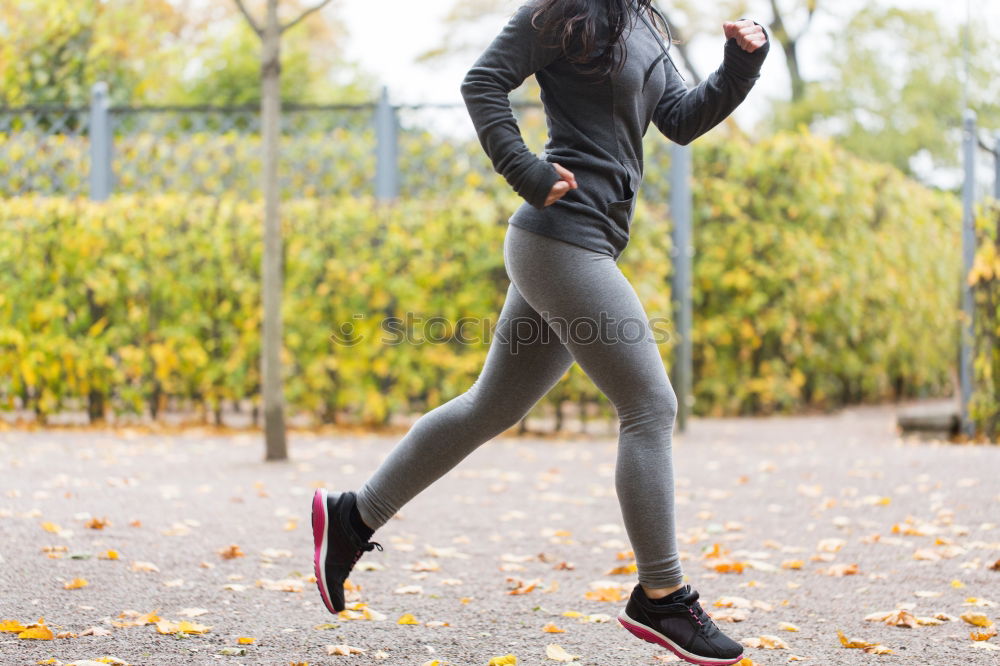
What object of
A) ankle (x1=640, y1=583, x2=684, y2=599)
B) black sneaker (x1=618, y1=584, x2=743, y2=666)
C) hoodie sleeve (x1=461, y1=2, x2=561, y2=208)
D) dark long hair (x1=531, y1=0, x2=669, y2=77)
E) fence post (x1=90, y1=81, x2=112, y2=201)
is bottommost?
black sneaker (x1=618, y1=584, x2=743, y2=666)

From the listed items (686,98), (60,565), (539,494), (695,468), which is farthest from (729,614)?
(695,468)

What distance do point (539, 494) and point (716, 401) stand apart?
13.7ft

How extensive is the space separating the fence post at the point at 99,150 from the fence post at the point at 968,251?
19.9 ft

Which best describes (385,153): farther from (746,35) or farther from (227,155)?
(746,35)

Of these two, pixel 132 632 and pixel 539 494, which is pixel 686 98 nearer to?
pixel 132 632

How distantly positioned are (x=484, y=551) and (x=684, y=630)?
1595 mm

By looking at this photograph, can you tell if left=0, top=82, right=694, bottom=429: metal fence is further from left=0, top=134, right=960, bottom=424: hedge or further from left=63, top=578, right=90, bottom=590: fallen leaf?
left=63, top=578, right=90, bottom=590: fallen leaf

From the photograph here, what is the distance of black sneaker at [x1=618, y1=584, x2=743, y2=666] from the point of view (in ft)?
7.18

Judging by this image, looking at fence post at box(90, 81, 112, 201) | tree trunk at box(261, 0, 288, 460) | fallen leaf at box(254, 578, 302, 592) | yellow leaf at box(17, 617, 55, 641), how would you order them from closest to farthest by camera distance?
yellow leaf at box(17, 617, 55, 641)
fallen leaf at box(254, 578, 302, 592)
tree trunk at box(261, 0, 288, 460)
fence post at box(90, 81, 112, 201)

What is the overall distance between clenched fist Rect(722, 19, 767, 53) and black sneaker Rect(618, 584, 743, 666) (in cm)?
115

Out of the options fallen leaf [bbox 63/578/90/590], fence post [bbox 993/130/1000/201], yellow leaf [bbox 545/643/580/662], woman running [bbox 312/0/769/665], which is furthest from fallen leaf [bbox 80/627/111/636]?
fence post [bbox 993/130/1000/201]

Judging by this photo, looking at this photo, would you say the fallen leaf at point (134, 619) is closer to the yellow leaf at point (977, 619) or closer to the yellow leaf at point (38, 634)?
the yellow leaf at point (38, 634)

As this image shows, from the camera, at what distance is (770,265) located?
8719 mm

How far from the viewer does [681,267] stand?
753 cm
